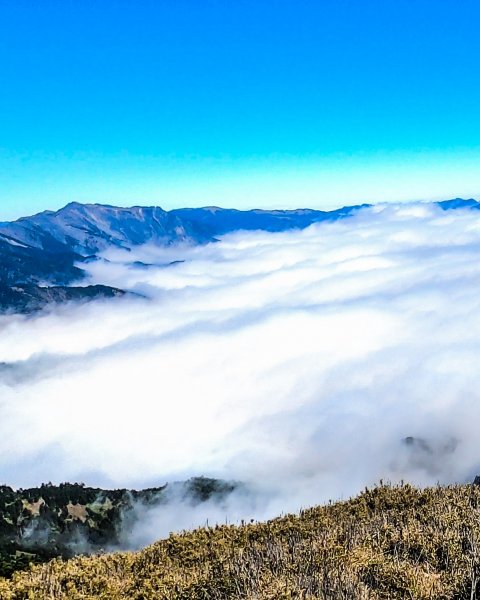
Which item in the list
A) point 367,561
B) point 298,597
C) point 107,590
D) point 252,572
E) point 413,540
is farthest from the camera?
point 413,540

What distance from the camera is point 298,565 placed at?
141 ft

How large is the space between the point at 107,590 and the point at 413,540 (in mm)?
25297

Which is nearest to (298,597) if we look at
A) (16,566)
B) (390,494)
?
(390,494)

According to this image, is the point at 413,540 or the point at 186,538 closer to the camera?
the point at 413,540

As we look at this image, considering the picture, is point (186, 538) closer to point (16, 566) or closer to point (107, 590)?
point (107, 590)

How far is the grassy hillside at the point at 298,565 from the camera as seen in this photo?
116ft

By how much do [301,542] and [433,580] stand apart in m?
19.3

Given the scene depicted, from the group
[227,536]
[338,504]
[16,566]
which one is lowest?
[16,566]

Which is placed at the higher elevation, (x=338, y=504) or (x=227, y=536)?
(x=227, y=536)

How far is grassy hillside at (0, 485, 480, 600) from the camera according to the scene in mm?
35500

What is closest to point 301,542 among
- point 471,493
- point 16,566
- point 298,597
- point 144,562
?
point 144,562

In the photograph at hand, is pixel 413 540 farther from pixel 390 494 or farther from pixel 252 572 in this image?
pixel 390 494

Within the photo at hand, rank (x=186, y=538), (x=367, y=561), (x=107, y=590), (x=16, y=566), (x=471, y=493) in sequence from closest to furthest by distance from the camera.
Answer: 1. (x=107, y=590)
2. (x=367, y=561)
3. (x=186, y=538)
4. (x=471, y=493)
5. (x=16, y=566)

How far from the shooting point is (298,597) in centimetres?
3175
